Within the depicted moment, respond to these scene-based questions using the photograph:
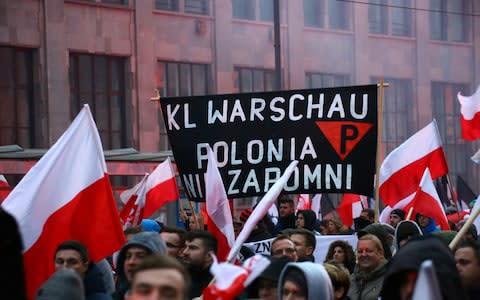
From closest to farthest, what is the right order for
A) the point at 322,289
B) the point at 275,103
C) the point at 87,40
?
the point at 322,289 → the point at 275,103 → the point at 87,40

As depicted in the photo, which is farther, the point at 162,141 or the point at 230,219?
the point at 162,141

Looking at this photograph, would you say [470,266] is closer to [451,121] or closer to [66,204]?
[66,204]

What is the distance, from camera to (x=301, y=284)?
616cm

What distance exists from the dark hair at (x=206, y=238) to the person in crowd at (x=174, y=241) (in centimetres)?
38

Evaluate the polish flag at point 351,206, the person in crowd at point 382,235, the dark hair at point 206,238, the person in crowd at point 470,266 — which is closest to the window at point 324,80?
the polish flag at point 351,206

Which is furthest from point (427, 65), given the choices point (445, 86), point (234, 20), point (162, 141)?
point (162, 141)

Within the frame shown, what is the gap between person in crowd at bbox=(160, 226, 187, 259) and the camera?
30.9 feet

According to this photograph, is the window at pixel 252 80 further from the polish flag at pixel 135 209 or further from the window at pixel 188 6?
the polish flag at pixel 135 209

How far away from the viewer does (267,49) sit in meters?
33.7

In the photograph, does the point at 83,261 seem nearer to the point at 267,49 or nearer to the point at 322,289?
the point at 322,289

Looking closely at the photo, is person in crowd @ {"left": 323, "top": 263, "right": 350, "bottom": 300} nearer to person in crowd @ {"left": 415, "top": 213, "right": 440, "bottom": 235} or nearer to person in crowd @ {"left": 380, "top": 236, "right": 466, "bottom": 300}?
person in crowd @ {"left": 380, "top": 236, "right": 466, "bottom": 300}

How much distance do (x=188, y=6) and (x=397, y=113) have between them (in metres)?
8.31

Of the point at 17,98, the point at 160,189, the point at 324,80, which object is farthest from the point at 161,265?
the point at 324,80

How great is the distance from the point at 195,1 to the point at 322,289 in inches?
1050
